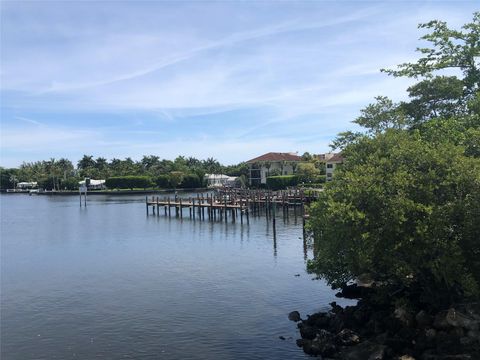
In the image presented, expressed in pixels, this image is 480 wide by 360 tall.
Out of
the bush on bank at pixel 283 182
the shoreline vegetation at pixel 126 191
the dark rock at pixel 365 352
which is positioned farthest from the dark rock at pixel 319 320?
the shoreline vegetation at pixel 126 191

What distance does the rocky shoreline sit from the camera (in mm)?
14016

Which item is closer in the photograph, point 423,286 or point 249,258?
point 423,286

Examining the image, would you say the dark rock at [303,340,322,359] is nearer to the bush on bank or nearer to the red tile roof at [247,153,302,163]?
the bush on bank

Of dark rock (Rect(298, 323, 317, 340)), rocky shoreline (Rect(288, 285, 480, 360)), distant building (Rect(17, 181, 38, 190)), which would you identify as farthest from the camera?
distant building (Rect(17, 181, 38, 190))

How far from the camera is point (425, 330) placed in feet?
49.4

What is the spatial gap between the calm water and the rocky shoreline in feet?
3.27

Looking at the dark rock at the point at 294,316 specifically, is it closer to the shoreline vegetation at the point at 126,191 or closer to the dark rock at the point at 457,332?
the dark rock at the point at 457,332

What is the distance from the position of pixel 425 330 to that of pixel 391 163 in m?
5.65

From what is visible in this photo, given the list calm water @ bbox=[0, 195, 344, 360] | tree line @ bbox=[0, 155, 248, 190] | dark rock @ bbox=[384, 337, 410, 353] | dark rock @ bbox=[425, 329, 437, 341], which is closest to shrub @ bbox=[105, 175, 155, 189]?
tree line @ bbox=[0, 155, 248, 190]

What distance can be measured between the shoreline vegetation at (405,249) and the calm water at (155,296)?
266 centimetres

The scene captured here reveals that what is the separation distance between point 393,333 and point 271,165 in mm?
93658

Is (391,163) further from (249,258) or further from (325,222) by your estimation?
(249,258)

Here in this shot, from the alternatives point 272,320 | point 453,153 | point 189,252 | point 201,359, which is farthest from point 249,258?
point 453,153

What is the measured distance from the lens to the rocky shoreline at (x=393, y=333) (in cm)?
1402
